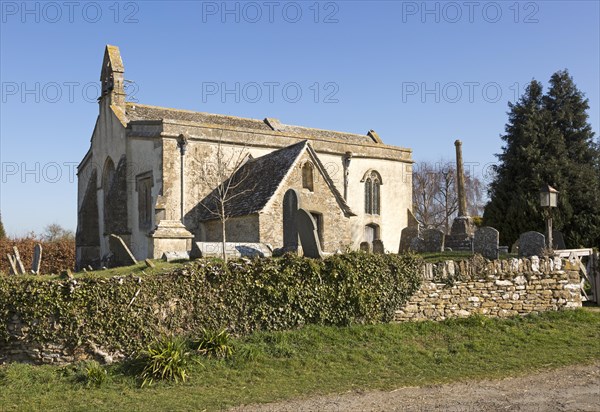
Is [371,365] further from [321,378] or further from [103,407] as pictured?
[103,407]

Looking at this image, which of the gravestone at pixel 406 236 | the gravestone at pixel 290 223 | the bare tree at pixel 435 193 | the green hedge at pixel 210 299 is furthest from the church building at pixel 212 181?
the bare tree at pixel 435 193

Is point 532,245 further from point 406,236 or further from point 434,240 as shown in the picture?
point 406,236

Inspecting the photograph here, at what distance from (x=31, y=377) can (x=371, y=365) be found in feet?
19.6

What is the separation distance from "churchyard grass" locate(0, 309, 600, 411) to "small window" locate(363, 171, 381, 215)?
1861 centimetres

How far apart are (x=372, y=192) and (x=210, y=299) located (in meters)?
21.5

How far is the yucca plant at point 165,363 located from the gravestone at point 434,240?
1319cm

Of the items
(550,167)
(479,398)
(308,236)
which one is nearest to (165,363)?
(308,236)

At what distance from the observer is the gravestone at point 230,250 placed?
51.5 ft

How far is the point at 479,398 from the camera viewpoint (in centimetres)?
846

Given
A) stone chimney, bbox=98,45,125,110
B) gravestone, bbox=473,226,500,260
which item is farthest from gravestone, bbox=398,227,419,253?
stone chimney, bbox=98,45,125,110

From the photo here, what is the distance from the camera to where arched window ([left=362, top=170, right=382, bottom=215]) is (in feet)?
104

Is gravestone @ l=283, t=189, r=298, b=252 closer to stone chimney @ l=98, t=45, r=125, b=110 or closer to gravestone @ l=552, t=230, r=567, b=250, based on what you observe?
gravestone @ l=552, t=230, r=567, b=250

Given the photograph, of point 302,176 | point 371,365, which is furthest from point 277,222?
point 371,365

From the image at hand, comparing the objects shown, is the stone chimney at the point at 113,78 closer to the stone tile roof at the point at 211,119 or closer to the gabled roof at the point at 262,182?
the stone tile roof at the point at 211,119
